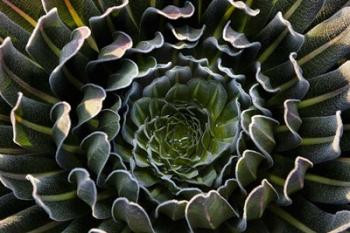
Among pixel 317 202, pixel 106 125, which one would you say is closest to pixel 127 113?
pixel 106 125

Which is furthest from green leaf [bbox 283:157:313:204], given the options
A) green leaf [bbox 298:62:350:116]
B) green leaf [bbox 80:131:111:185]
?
green leaf [bbox 80:131:111:185]

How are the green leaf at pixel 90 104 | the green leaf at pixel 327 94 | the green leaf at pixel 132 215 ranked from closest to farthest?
the green leaf at pixel 132 215, the green leaf at pixel 90 104, the green leaf at pixel 327 94

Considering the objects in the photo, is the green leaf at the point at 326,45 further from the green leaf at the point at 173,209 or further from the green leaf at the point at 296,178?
the green leaf at the point at 173,209

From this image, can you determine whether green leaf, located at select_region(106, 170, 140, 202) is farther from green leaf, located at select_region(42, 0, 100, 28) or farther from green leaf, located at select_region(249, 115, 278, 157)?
green leaf, located at select_region(42, 0, 100, 28)

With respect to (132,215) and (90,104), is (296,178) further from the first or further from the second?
(90,104)

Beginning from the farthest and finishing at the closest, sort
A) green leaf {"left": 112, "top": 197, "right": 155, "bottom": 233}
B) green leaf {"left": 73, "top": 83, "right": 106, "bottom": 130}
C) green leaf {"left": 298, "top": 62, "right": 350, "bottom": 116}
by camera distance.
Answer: green leaf {"left": 298, "top": 62, "right": 350, "bottom": 116}
green leaf {"left": 73, "top": 83, "right": 106, "bottom": 130}
green leaf {"left": 112, "top": 197, "right": 155, "bottom": 233}

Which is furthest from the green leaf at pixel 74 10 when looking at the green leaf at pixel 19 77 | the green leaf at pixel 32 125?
the green leaf at pixel 32 125

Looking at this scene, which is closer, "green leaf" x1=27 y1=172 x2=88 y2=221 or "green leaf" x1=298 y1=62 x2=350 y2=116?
"green leaf" x1=27 y1=172 x2=88 y2=221

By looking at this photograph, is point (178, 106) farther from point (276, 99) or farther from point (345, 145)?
point (345, 145)

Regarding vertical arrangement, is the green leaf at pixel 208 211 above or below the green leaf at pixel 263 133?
below
